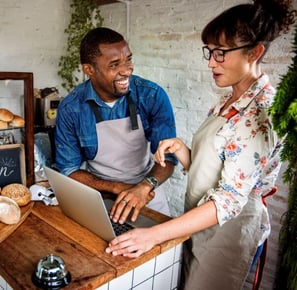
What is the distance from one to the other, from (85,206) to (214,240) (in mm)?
485

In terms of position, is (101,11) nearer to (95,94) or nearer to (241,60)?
(95,94)

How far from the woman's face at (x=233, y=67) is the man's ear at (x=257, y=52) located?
1cm

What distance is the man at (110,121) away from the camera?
1500 millimetres

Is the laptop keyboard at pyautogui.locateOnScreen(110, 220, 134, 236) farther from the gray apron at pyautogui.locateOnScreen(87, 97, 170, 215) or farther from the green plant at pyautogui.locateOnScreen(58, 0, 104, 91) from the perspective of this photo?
the green plant at pyautogui.locateOnScreen(58, 0, 104, 91)

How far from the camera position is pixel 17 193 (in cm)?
114

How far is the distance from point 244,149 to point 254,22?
0.37 meters

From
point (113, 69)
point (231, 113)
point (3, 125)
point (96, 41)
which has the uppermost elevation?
point (96, 41)

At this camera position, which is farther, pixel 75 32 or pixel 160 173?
pixel 75 32

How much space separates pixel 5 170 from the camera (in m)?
1.22

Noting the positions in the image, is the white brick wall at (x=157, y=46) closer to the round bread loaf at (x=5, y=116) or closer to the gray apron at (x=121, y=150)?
the gray apron at (x=121, y=150)

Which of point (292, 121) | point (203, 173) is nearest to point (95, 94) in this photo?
point (203, 173)

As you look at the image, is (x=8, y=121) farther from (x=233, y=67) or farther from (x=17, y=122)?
(x=233, y=67)

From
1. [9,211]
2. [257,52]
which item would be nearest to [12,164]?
[9,211]

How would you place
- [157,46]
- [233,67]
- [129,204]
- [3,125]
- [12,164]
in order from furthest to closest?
[157,46]
[3,125]
[12,164]
[129,204]
[233,67]
